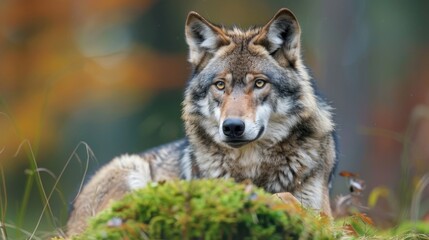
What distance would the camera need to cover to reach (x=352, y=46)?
12.7 metres

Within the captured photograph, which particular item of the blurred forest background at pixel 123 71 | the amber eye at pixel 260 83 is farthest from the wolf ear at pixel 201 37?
the blurred forest background at pixel 123 71

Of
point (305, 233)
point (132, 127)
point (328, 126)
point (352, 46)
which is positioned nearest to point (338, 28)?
point (352, 46)

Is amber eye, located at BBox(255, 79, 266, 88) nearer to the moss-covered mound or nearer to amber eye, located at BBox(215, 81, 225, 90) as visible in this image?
amber eye, located at BBox(215, 81, 225, 90)

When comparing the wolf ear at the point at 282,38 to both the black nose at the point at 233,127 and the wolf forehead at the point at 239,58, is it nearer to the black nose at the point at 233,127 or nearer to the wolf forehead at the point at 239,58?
the wolf forehead at the point at 239,58

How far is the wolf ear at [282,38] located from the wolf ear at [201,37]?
0.90ft

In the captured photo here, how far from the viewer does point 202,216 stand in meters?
2.90

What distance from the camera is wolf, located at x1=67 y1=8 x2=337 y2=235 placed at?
536cm

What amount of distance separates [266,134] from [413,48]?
17.1 m

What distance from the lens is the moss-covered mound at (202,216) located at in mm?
2898

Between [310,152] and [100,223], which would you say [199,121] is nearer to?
[310,152]

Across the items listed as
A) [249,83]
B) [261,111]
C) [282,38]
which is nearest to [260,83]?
[249,83]

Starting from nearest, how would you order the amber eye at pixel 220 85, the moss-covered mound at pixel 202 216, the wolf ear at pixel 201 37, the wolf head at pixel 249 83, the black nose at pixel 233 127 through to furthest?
the moss-covered mound at pixel 202 216
the black nose at pixel 233 127
the wolf head at pixel 249 83
the amber eye at pixel 220 85
the wolf ear at pixel 201 37

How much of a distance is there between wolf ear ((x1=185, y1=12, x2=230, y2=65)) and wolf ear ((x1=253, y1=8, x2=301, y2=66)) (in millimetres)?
275

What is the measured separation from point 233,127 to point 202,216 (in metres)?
2.16
